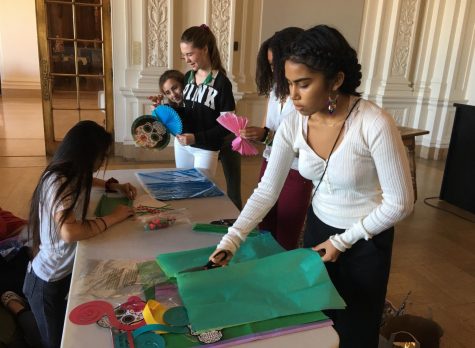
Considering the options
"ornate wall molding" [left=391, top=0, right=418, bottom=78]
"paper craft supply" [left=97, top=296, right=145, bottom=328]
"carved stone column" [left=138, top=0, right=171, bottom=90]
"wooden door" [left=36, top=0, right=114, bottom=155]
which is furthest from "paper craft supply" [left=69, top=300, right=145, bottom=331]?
"ornate wall molding" [left=391, top=0, right=418, bottom=78]

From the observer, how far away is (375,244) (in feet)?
4.20

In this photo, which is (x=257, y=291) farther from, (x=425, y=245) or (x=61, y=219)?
(x=425, y=245)

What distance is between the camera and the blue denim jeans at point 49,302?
4.99ft

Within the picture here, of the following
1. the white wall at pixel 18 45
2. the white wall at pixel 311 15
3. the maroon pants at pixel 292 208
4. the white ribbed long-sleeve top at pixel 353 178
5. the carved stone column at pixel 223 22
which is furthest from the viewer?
the white wall at pixel 18 45

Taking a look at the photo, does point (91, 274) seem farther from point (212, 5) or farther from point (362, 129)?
point (212, 5)

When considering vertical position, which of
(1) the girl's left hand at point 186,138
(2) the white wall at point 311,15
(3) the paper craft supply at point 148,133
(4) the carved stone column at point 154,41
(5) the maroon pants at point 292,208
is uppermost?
(2) the white wall at point 311,15

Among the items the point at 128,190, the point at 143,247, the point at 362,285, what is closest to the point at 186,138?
the point at 128,190

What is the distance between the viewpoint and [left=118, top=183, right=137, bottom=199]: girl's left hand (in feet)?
5.95

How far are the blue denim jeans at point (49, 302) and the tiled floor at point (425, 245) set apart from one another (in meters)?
1.63

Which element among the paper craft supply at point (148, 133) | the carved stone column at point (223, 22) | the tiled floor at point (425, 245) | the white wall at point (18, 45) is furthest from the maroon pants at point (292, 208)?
the white wall at point (18, 45)

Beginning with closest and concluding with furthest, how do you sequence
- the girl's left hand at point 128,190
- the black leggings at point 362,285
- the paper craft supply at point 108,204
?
the black leggings at point 362,285
the paper craft supply at point 108,204
the girl's left hand at point 128,190

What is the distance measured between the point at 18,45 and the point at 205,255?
33.8 ft

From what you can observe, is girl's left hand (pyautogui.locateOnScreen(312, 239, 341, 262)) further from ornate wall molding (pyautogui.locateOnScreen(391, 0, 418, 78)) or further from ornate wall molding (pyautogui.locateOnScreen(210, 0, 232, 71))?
ornate wall molding (pyautogui.locateOnScreen(391, 0, 418, 78))

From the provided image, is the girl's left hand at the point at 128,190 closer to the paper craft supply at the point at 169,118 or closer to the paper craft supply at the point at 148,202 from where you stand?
the paper craft supply at the point at 148,202
